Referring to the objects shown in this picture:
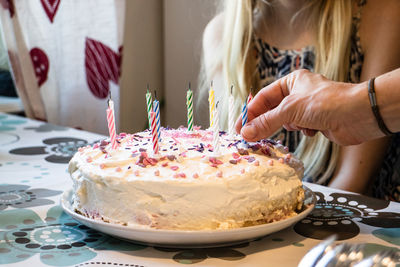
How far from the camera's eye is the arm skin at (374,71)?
1558mm

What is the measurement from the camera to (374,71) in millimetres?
1590

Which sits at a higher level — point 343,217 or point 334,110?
point 334,110

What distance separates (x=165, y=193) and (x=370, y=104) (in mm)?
417

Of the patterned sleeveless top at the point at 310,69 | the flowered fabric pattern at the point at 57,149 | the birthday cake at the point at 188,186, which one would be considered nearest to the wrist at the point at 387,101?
the birthday cake at the point at 188,186

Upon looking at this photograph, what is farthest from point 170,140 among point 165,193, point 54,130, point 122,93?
point 122,93

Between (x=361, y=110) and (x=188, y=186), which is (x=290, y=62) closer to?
(x=361, y=110)

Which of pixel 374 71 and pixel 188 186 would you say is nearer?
pixel 188 186

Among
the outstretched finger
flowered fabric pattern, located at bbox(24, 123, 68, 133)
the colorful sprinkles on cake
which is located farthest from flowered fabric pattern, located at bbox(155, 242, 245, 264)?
flowered fabric pattern, located at bbox(24, 123, 68, 133)

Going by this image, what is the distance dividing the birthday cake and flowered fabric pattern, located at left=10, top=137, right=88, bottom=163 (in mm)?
536

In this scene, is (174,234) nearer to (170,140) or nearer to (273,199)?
(273,199)

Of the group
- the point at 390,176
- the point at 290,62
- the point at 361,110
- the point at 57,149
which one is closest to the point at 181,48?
the point at 290,62

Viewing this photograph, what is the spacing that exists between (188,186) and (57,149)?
3.00ft

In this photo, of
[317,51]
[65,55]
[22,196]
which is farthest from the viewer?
[65,55]

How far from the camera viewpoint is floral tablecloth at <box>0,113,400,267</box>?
2.51 ft
